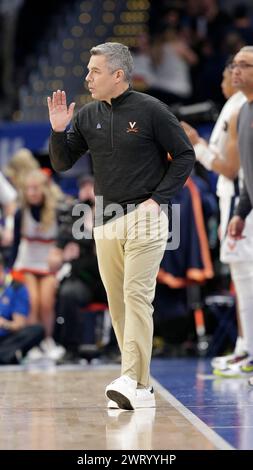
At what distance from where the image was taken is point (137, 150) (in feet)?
21.0

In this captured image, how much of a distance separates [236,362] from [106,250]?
2195mm

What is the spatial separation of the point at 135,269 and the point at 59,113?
104 centimetres

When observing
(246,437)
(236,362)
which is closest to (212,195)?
(236,362)

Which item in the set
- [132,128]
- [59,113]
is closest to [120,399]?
[132,128]

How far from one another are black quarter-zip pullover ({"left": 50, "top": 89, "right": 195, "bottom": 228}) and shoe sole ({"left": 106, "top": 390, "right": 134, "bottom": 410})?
3.60 feet

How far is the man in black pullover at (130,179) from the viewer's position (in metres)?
6.32

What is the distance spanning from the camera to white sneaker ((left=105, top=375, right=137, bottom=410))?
618 cm

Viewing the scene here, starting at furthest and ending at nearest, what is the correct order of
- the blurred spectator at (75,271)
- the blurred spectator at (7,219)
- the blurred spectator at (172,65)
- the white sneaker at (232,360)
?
the blurred spectator at (172,65) → the blurred spectator at (7,219) → the blurred spectator at (75,271) → the white sneaker at (232,360)

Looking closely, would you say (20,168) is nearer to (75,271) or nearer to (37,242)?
(37,242)

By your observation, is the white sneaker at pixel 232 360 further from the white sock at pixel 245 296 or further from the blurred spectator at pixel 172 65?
the blurred spectator at pixel 172 65

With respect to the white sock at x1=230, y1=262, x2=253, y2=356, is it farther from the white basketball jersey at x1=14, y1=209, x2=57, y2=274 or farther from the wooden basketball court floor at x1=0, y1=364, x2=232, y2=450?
the white basketball jersey at x1=14, y1=209, x2=57, y2=274

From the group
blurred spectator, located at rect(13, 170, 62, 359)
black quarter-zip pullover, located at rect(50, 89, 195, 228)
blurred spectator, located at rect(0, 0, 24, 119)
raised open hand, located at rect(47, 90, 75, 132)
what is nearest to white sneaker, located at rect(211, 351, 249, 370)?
black quarter-zip pullover, located at rect(50, 89, 195, 228)

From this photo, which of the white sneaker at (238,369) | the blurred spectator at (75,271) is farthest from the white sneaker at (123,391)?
the blurred spectator at (75,271)

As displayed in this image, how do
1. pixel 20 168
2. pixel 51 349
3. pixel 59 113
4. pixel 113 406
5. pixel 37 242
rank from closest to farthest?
1. pixel 113 406
2. pixel 59 113
3. pixel 37 242
4. pixel 20 168
5. pixel 51 349
